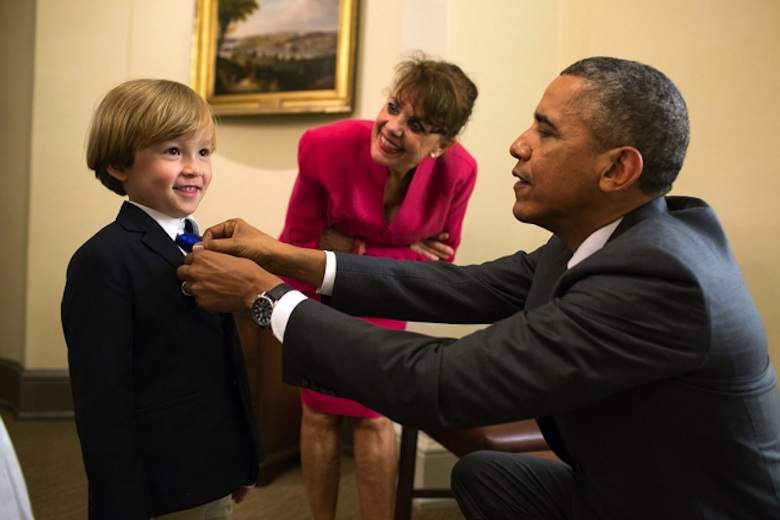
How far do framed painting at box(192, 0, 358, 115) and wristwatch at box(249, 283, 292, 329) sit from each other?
6.86ft

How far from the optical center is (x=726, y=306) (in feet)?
4.05

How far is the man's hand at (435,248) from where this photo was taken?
2.40 meters

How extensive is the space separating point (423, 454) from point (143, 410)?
5.88 ft

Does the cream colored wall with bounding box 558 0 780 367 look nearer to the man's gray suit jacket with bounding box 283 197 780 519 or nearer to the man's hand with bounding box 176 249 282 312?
→ the man's gray suit jacket with bounding box 283 197 780 519

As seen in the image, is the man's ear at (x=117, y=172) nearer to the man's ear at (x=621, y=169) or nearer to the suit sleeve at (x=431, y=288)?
the suit sleeve at (x=431, y=288)

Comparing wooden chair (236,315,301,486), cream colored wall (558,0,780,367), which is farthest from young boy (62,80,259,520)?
cream colored wall (558,0,780,367)

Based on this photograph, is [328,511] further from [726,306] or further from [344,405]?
[726,306]

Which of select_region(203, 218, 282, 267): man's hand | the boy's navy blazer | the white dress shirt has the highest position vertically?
the white dress shirt

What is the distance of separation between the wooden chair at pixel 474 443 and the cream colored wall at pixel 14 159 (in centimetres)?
249

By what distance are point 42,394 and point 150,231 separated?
2.80 m

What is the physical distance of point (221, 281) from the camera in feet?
4.44

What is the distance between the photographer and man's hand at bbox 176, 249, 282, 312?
1.35m

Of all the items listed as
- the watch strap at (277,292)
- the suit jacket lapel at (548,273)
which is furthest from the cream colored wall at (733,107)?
the watch strap at (277,292)

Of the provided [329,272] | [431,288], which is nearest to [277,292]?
[329,272]
